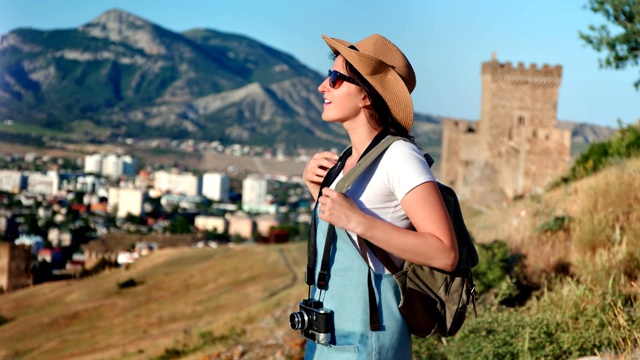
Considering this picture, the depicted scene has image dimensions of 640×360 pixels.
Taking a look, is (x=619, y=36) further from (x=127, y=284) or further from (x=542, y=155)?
(x=127, y=284)

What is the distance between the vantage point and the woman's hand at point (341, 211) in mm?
2408

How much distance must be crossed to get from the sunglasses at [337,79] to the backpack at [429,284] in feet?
0.61

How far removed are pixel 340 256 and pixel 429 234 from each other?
0.92 feet

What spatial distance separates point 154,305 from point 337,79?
21.9 m

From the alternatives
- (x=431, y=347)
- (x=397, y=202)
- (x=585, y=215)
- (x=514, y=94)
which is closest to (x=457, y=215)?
(x=397, y=202)

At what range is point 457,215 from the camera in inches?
103

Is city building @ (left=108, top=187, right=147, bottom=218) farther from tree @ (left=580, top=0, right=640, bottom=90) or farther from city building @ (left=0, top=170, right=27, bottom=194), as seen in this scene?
tree @ (left=580, top=0, right=640, bottom=90)

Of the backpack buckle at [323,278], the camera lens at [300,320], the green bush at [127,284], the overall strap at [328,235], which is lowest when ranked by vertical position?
the green bush at [127,284]

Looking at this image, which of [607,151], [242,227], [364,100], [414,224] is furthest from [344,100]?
[242,227]

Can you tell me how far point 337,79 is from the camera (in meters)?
2.67

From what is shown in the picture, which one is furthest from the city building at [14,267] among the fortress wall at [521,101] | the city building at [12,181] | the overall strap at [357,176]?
the city building at [12,181]

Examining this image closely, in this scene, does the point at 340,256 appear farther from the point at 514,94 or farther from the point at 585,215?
the point at 514,94

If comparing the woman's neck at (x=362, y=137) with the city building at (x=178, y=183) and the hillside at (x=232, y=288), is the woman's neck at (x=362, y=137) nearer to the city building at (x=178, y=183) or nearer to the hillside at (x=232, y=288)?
the hillside at (x=232, y=288)

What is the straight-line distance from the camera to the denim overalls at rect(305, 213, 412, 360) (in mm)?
2514
